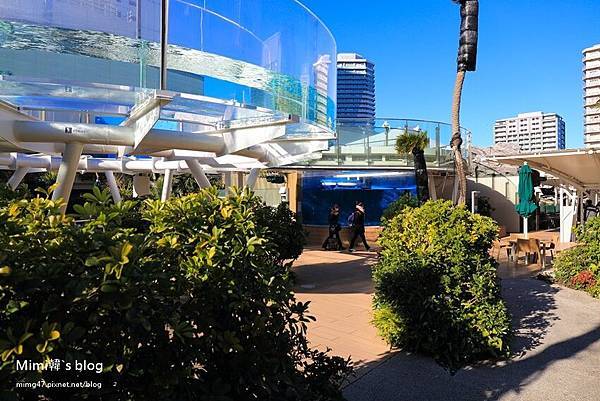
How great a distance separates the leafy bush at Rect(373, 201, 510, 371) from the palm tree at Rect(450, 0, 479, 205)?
2.08m

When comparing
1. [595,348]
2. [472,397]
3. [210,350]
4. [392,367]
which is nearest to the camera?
[210,350]

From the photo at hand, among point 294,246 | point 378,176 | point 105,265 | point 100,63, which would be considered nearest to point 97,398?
point 105,265

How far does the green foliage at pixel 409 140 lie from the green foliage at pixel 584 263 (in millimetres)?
10715

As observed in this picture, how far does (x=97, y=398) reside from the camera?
1.97 m

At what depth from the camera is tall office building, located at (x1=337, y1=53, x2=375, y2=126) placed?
6138 centimetres

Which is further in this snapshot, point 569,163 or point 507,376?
point 569,163

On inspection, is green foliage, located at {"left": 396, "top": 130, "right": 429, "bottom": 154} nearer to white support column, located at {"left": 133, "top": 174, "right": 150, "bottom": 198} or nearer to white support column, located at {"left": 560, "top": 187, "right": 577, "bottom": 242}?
white support column, located at {"left": 560, "top": 187, "right": 577, "bottom": 242}

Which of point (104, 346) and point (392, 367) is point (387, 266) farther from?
point (104, 346)

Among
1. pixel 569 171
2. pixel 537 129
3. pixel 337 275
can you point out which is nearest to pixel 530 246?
pixel 337 275

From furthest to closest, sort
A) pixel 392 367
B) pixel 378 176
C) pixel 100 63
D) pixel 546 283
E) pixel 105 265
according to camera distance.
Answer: pixel 378 176
pixel 546 283
pixel 100 63
pixel 392 367
pixel 105 265

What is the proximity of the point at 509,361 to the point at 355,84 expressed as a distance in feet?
208

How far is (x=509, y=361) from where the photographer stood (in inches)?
195

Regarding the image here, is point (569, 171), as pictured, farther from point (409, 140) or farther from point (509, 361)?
point (509, 361)

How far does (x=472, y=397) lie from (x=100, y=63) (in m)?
6.70
